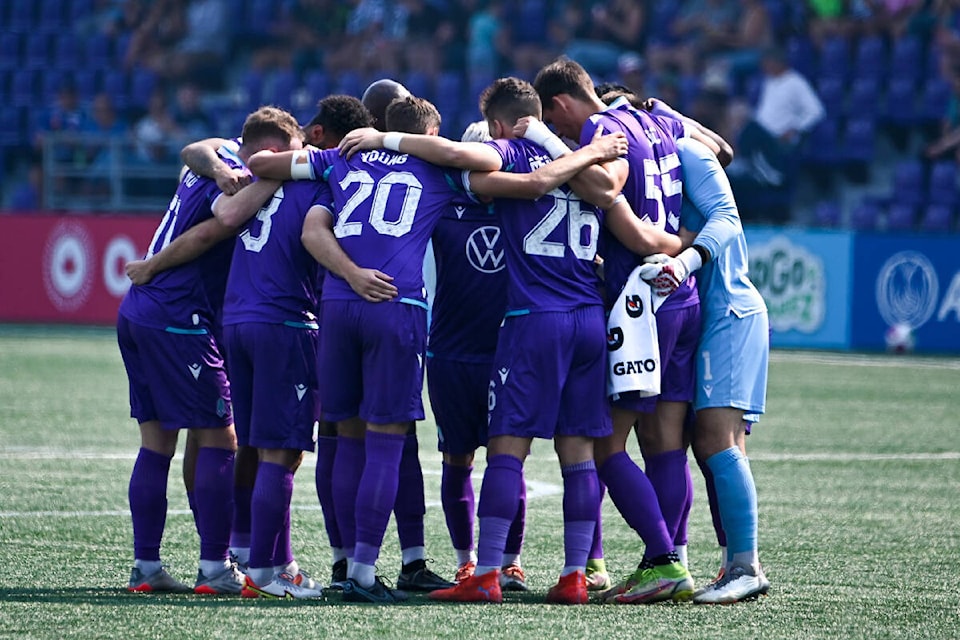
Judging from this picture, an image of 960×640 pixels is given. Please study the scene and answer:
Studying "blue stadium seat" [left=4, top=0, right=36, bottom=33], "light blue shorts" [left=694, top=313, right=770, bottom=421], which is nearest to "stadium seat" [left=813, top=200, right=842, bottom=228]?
"light blue shorts" [left=694, top=313, right=770, bottom=421]

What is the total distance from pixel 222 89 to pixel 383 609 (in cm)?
2076

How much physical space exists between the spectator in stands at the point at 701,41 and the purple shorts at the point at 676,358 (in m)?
15.4

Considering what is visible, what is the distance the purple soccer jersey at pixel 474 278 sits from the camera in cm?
640

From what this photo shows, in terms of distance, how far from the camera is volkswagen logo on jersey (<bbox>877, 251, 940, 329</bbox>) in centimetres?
1717

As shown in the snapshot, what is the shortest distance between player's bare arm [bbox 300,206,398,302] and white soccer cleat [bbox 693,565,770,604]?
169 centimetres

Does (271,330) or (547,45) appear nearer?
(271,330)

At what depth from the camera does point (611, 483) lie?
605 cm

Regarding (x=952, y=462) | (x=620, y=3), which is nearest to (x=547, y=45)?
(x=620, y=3)

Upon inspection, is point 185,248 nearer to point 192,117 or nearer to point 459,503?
point 459,503

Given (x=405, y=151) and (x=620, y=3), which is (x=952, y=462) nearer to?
(x=405, y=151)

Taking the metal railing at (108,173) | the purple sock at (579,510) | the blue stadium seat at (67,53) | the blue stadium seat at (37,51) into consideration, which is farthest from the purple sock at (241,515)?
the blue stadium seat at (37,51)

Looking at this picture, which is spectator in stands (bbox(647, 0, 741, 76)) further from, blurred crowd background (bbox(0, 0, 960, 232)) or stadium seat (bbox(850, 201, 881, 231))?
stadium seat (bbox(850, 201, 881, 231))

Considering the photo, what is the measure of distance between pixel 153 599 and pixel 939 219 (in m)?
14.7

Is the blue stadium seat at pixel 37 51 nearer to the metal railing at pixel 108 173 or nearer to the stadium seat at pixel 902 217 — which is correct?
the metal railing at pixel 108 173
